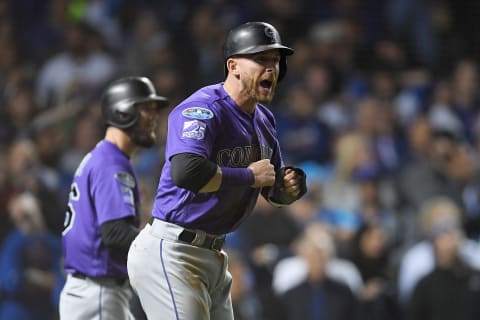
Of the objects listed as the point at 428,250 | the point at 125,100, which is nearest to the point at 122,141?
the point at 125,100

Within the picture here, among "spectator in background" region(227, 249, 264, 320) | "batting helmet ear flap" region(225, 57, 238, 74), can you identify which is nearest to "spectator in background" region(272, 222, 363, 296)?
"spectator in background" region(227, 249, 264, 320)

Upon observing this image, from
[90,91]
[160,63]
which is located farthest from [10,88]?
[160,63]

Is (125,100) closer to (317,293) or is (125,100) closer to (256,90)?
(256,90)

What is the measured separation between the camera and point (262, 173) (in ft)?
13.4

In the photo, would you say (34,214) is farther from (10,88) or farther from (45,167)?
(10,88)

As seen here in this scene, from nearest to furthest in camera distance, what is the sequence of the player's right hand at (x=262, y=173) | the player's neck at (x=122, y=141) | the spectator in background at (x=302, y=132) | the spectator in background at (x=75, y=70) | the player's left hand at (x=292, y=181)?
the player's right hand at (x=262, y=173), the player's left hand at (x=292, y=181), the player's neck at (x=122, y=141), the spectator in background at (x=75, y=70), the spectator in background at (x=302, y=132)

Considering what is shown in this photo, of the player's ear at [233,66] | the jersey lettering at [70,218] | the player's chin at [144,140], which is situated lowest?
the jersey lettering at [70,218]

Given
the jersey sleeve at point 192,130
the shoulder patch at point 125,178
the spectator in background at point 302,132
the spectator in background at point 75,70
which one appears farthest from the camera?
the spectator in background at point 302,132

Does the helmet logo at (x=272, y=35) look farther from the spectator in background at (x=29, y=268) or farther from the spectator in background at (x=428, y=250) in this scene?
the spectator in background at (x=428, y=250)

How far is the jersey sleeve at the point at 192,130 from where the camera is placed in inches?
156

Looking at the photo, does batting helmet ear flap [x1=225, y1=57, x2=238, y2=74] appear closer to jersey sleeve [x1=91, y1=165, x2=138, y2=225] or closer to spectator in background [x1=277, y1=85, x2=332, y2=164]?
jersey sleeve [x1=91, y1=165, x2=138, y2=225]

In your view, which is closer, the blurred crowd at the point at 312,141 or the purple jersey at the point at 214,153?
the purple jersey at the point at 214,153

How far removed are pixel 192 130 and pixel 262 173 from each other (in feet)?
1.19

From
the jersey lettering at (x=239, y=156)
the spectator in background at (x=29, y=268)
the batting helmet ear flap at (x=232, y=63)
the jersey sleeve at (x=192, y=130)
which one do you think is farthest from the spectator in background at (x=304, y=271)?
the jersey sleeve at (x=192, y=130)
